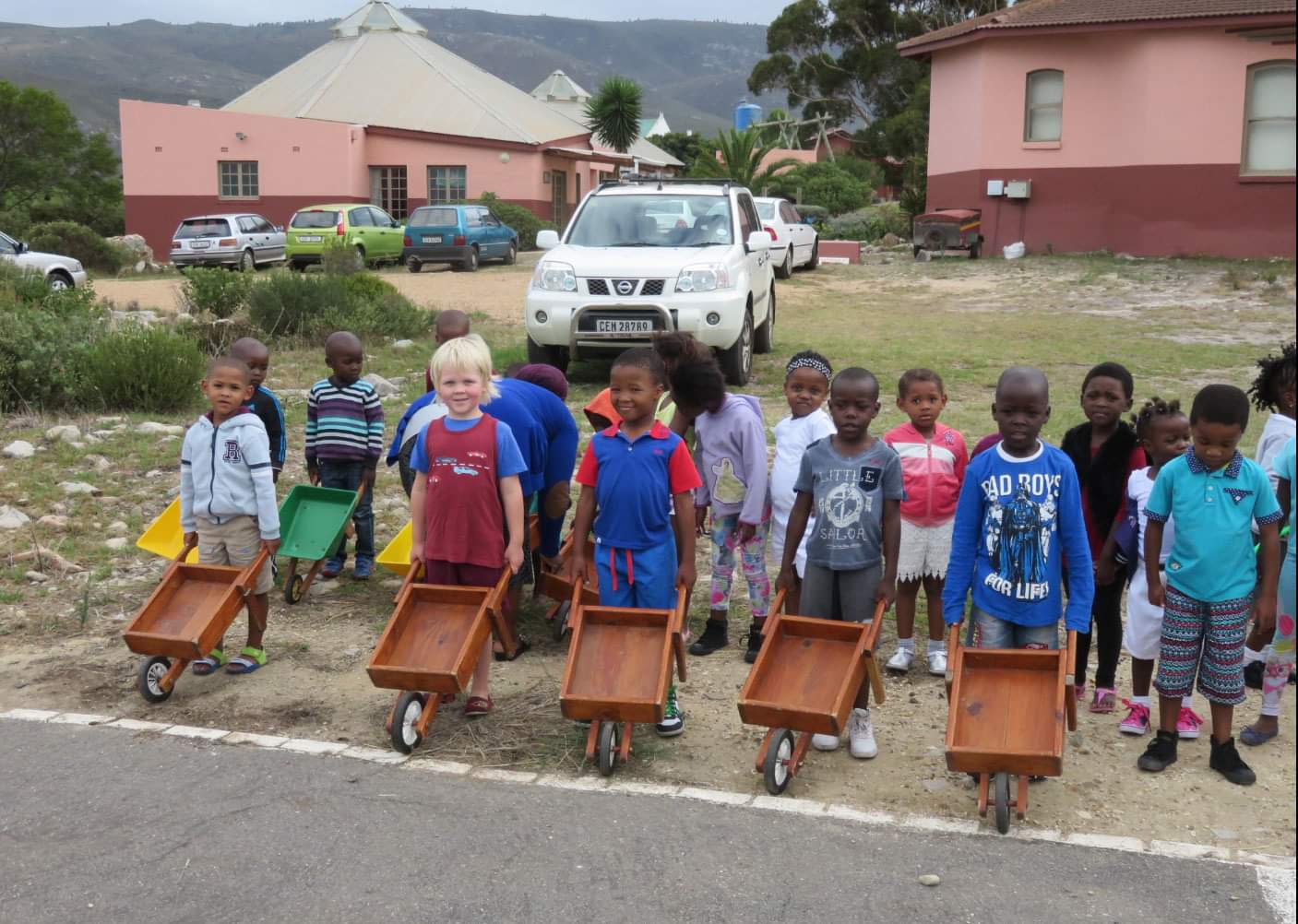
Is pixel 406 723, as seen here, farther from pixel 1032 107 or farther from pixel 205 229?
pixel 205 229

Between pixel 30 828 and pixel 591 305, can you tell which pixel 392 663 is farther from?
pixel 591 305

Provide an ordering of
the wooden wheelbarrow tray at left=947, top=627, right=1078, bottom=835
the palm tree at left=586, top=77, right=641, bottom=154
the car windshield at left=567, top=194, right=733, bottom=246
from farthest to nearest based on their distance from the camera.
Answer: the palm tree at left=586, top=77, right=641, bottom=154, the car windshield at left=567, top=194, right=733, bottom=246, the wooden wheelbarrow tray at left=947, top=627, right=1078, bottom=835

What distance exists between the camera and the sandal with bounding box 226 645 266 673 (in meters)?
5.35

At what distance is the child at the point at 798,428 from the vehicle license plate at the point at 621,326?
5.39 meters

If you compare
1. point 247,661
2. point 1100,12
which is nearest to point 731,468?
point 247,661

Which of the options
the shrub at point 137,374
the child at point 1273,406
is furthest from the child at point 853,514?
the shrub at point 137,374

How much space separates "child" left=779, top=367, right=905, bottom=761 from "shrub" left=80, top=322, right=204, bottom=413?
742 centimetres

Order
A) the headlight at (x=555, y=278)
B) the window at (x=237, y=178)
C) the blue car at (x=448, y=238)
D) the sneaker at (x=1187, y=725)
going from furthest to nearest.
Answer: the window at (x=237, y=178)
the blue car at (x=448, y=238)
the headlight at (x=555, y=278)
the sneaker at (x=1187, y=725)

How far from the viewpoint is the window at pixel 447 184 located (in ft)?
127

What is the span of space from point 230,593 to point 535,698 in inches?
49.7

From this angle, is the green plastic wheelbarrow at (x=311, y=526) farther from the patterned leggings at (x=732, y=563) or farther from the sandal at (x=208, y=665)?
the patterned leggings at (x=732, y=563)

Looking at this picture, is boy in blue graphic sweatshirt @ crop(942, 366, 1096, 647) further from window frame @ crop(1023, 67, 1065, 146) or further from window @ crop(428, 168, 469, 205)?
window @ crop(428, 168, 469, 205)

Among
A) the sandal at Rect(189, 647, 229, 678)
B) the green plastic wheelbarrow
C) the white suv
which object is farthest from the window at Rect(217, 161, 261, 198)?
the sandal at Rect(189, 647, 229, 678)

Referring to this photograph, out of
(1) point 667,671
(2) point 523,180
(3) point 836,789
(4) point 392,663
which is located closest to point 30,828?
(4) point 392,663
